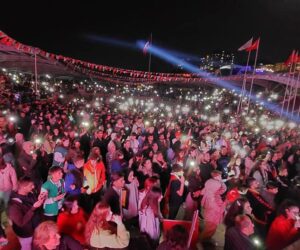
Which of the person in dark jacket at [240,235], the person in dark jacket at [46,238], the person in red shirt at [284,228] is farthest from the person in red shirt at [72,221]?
the person in red shirt at [284,228]

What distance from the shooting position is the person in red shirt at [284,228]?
4.04m

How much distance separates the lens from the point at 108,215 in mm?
3551

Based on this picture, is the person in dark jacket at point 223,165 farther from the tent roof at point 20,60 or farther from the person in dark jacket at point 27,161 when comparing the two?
the tent roof at point 20,60

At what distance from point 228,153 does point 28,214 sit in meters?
6.39

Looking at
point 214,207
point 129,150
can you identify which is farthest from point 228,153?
point 214,207

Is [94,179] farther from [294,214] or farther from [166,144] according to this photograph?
[166,144]

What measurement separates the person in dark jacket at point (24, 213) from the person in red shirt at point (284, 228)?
10.4 ft

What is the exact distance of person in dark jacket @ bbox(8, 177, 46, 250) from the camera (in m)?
3.44

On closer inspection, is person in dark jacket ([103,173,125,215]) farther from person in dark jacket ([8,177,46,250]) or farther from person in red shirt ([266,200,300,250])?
person in red shirt ([266,200,300,250])

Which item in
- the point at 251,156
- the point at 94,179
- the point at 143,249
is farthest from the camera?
the point at 251,156

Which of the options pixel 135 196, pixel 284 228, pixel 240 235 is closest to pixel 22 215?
pixel 135 196

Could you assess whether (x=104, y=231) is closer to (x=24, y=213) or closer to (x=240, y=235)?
(x=24, y=213)

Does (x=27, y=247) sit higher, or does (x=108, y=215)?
(x=108, y=215)

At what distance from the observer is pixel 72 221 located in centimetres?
380
